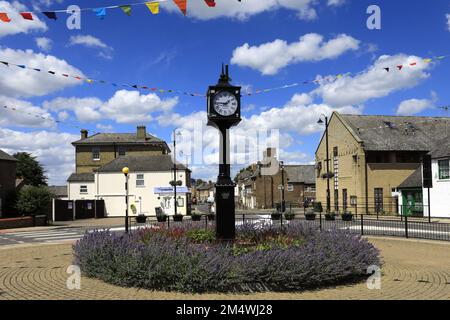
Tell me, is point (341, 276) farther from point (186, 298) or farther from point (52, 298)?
point (52, 298)

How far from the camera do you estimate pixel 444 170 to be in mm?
31422

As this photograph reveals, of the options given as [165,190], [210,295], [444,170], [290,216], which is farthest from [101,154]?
[210,295]

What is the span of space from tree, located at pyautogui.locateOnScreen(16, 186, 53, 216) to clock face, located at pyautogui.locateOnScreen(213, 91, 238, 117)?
23.2 m

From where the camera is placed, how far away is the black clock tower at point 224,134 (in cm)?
1063

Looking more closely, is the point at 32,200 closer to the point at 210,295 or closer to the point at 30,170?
the point at 210,295

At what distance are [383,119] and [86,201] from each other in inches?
1271

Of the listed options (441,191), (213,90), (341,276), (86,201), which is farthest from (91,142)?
(341,276)

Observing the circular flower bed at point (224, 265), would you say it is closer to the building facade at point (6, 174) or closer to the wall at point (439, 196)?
the wall at point (439, 196)

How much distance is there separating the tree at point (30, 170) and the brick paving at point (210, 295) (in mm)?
65014

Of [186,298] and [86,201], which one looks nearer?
[186,298]

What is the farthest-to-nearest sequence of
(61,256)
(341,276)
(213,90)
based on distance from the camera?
(61,256) < (213,90) < (341,276)

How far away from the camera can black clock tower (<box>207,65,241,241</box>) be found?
1063 centimetres
